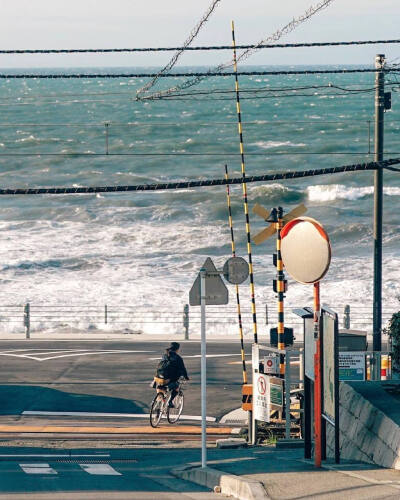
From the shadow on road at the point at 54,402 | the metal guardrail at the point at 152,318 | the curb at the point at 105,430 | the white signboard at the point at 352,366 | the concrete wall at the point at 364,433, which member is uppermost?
the metal guardrail at the point at 152,318

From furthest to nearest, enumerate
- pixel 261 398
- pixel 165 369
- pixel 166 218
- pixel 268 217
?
pixel 166 218
pixel 165 369
pixel 268 217
pixel 261 398

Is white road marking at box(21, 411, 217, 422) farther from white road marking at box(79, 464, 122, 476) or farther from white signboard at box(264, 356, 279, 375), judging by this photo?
white road marking at box(79, 464, 122, 476)

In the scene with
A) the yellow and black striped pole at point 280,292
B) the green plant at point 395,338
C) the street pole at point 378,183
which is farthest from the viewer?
the street pole at point 378,183

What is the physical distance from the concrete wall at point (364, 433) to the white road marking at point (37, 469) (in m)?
3.60

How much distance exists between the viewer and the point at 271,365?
16.5m

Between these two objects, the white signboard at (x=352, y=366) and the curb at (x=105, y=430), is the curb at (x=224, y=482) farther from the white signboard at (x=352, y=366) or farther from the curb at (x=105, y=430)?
the white signboard at (x=352, y=366)

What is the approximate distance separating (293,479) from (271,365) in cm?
531

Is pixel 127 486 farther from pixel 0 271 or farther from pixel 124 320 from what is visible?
pixel 0 271

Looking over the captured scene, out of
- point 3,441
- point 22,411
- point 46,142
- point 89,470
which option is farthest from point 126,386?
point 46,142

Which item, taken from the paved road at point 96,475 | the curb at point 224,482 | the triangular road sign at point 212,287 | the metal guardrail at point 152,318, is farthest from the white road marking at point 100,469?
the metal guardrail at point 152,318

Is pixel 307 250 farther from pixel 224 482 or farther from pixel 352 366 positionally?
pixel 352 366

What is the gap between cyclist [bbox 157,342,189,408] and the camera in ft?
64.0

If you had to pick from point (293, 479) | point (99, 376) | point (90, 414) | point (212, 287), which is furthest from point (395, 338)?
point (99, 376)

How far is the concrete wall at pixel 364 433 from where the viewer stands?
11.8 meters
